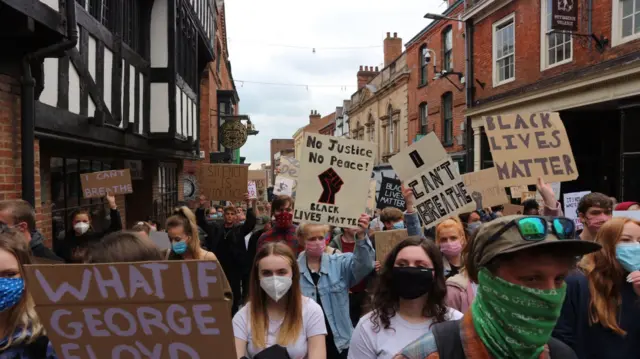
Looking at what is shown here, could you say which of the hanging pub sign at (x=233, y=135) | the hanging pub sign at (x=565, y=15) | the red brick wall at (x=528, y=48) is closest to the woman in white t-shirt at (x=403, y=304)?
the red brick wall at (x=528, y=48)

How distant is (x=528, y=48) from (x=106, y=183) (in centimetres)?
1225

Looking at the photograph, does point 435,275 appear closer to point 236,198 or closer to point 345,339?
point 345,339

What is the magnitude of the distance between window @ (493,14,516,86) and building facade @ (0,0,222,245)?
949 centimetres

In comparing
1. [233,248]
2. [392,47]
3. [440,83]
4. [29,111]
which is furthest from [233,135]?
[29,111]

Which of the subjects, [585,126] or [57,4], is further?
[585,126]

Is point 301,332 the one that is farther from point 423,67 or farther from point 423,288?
point 423,67

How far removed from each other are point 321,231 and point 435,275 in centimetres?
169

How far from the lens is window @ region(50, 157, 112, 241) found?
8.13 m

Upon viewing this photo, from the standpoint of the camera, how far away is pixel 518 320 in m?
1.58

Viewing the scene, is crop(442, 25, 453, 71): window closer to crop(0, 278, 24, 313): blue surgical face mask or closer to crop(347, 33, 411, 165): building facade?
crop(347, 33, 411, 165): building facade

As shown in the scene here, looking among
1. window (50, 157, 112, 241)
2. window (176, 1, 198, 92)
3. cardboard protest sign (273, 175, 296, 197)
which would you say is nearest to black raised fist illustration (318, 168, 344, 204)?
window (50, 157, 112, 241)

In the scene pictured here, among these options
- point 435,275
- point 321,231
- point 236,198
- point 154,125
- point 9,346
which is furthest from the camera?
point 154,125

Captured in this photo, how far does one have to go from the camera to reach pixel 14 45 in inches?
220

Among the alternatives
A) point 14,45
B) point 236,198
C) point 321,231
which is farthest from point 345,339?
point 236,198
